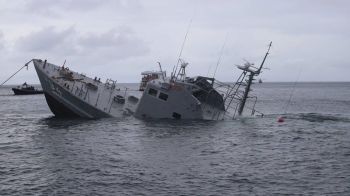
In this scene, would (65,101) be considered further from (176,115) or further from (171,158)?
(171,158)

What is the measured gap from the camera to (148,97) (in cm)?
4884

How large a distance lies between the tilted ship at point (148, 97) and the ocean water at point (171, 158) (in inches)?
62.5

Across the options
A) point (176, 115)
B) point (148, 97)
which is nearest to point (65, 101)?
point (148, 97)

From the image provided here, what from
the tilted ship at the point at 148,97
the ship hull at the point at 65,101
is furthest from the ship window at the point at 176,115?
the ship hull at the point at 65,101

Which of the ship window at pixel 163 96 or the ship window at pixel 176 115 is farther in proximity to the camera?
the ship window at pixel 176 115

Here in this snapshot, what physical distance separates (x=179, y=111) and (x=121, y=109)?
321 inches

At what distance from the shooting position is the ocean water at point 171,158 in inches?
955

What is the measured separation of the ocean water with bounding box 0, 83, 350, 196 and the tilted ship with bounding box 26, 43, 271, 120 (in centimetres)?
159

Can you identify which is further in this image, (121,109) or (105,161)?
(121,109)

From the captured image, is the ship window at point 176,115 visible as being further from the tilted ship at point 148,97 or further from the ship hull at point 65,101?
the ship hull at point 65,101

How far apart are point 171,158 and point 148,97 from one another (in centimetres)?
1857

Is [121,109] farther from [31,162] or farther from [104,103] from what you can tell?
[31,162]

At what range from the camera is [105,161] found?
30.3 metres

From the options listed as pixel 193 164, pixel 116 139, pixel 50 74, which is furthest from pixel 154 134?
pixel 50 74
